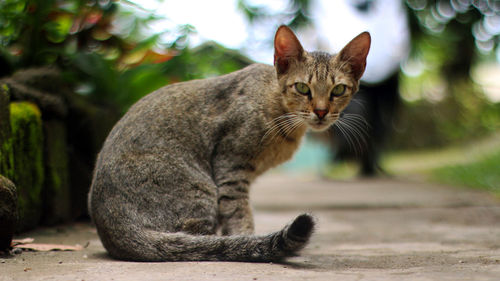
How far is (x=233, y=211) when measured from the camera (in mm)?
3420

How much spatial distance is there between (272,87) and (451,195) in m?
4.57

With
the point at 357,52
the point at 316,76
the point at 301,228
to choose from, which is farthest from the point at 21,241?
the point at 357,52

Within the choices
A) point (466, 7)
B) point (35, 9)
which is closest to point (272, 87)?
point (35, 9)

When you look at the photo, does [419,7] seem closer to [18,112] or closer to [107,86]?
[107,86]

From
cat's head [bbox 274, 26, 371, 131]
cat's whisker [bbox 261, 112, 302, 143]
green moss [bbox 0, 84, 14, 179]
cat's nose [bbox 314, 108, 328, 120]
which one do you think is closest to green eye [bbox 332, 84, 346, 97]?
cat's head [bbox 274, 26, 371, 131]

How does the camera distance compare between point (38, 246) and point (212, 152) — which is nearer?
point (38, 246)

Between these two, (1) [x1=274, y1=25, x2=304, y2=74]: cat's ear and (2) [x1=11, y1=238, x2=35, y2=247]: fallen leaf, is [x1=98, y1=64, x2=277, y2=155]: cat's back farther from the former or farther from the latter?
(2) [x1=11, y1=238, x2=35, y2=247]: fallen leaf

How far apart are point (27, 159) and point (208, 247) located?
82.7 inches

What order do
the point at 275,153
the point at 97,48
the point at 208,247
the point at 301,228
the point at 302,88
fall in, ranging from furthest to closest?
the point at 97,48 < the point at 275,153 < the point at 302,88 < the point at 208,247 < the point at 301,228

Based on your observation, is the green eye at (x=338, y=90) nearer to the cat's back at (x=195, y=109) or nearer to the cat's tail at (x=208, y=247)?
the cat's back at (x=195, y=109)

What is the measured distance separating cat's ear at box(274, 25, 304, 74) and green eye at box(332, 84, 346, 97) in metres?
0.35

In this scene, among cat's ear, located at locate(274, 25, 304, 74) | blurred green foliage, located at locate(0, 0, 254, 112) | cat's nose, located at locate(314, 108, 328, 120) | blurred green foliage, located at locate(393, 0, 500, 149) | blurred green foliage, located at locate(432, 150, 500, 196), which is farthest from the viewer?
blurred green foliage, located at locate(393, 0, 500, 149)

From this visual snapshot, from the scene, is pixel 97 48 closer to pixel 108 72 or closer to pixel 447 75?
pixel 108 72

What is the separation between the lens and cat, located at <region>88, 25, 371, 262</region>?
9.70ft
